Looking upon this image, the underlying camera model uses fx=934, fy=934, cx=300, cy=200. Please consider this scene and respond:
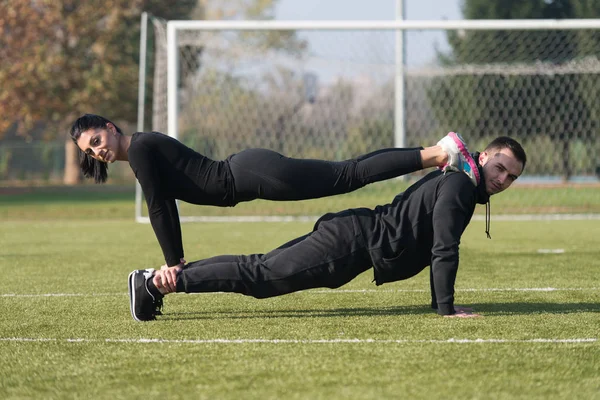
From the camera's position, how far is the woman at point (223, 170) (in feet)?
17.3

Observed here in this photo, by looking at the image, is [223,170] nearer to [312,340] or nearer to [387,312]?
[387,312]

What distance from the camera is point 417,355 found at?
4.07 metres

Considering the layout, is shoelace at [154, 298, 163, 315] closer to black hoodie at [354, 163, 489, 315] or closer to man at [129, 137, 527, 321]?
man at [129, 137, 527, 321]

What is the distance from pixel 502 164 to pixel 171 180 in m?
1.89

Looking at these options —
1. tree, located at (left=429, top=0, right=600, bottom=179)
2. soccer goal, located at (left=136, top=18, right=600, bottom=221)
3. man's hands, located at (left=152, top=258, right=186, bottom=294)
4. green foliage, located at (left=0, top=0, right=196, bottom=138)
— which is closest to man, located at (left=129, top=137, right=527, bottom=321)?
man's hands, located at (left=152, top=258, right=186, bottom=294)

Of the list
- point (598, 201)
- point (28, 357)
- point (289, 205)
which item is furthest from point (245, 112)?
point (28, 357)

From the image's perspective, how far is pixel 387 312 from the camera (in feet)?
18.0

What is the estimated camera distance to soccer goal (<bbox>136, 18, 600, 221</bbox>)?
16.5 meters

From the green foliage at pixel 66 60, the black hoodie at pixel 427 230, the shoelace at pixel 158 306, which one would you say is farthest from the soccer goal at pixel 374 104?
the green foliage at pixel 66 60

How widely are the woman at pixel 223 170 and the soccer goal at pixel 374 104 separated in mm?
9719

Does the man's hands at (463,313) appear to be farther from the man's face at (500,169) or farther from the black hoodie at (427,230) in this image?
the man's face at (500,169)

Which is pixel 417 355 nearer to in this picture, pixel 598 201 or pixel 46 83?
pixel 598 201

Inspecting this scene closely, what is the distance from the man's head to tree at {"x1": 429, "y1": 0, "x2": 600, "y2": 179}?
12.0 m

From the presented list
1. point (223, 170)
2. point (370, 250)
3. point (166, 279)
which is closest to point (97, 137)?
point (223, 170)
